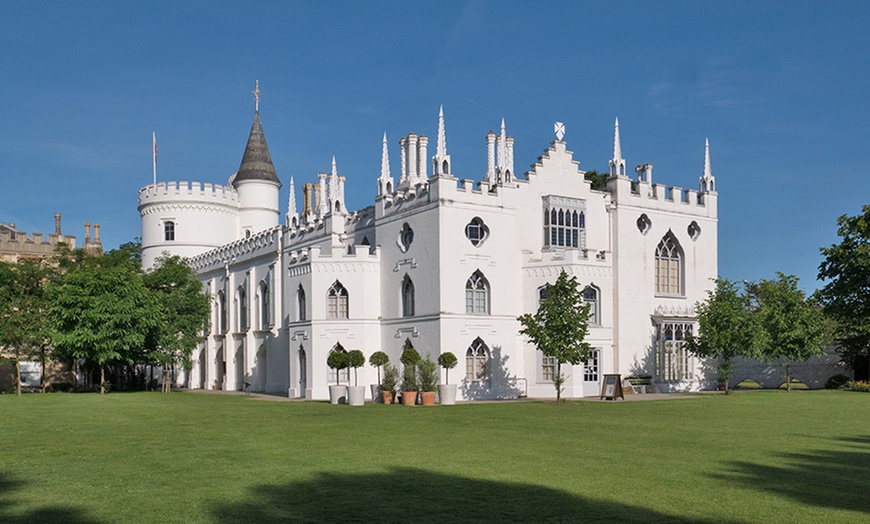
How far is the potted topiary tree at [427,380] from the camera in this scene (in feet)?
112

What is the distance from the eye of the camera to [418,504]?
36.7 feet

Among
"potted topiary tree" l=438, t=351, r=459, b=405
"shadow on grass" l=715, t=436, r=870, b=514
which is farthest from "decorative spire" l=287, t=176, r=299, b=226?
"shadow on grass" l=715, t=436, r=870, b=514

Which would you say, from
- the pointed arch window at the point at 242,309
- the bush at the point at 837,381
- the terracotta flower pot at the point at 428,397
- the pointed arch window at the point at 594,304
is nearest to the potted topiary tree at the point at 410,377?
the terracotta flower pot at the point at 428,397

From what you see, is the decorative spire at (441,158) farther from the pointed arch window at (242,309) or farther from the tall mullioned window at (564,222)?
the pointed arch window at (242,309)

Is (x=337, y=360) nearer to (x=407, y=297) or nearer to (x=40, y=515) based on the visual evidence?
(x=407, y=297)

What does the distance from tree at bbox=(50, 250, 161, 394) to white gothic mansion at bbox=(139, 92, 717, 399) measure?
779cm

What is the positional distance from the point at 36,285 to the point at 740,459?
43.6 meters

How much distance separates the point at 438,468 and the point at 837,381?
126 feet

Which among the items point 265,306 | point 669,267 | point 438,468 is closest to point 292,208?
point 265,306

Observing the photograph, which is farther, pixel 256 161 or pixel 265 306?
pixel 256 161

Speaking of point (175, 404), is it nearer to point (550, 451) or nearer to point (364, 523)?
point (550, 451)

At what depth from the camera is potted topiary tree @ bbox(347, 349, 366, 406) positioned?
33906 millimetres

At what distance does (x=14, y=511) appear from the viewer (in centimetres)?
1060

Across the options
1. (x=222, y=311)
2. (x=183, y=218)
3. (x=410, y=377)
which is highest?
(x=183, y=218)
